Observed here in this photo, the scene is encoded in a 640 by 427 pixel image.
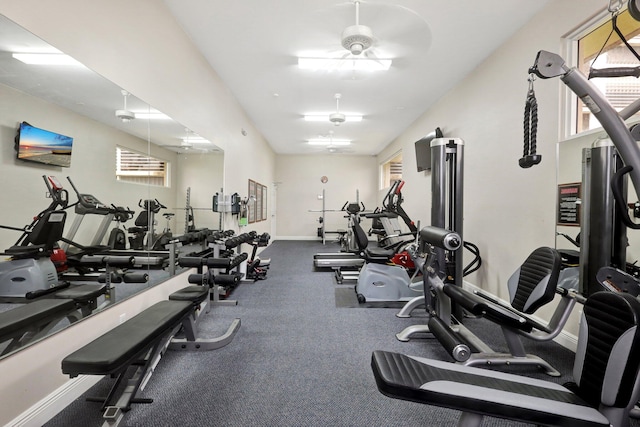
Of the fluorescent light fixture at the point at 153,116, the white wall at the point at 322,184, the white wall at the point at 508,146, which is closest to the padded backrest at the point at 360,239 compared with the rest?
the white wall at the point at 508,146

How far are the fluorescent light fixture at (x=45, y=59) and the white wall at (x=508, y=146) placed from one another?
3.55 m

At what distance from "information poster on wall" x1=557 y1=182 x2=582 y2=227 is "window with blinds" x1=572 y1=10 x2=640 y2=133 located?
514 mm

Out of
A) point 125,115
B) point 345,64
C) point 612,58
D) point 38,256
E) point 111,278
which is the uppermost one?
point 345,64

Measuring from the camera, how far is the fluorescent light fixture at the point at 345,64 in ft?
10.6

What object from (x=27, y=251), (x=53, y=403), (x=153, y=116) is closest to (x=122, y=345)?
(x=53, y=403)

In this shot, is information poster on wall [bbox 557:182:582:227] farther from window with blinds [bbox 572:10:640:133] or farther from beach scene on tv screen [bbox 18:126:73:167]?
beach scene on tv screen [bbox 18:126:73:167]

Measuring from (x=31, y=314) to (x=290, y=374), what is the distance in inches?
57.3

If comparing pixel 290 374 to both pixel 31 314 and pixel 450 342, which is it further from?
pixel 31 314

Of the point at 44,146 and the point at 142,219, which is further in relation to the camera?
the point at 142,219

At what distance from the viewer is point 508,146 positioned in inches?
118

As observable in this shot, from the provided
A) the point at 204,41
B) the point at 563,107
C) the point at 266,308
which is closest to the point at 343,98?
the point at 204,41

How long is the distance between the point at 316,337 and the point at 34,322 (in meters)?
1.83

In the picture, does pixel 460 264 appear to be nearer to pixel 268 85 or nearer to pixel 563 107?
pixel 563 107

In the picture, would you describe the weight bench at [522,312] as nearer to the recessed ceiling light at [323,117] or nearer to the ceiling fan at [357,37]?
the ceiling fan at [357,37]
